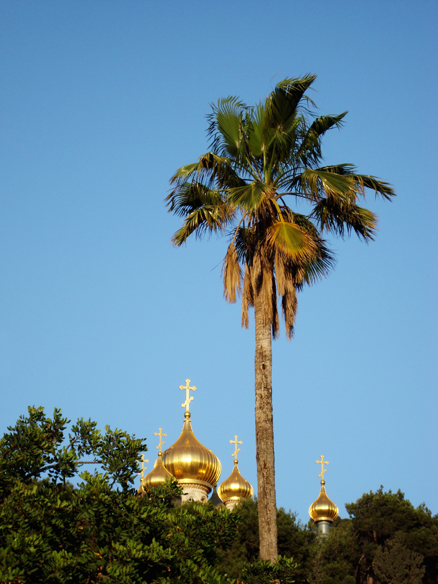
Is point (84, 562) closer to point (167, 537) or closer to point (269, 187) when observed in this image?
point (167, 537)

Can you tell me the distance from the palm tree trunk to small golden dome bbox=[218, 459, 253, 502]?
28.4 metres

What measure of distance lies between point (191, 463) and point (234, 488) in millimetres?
5193

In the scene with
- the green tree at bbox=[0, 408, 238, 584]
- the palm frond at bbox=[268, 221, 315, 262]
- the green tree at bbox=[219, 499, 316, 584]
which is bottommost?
the green tree at bbox=[0, 408, 238, 584]

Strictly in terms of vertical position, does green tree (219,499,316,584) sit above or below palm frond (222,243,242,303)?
below

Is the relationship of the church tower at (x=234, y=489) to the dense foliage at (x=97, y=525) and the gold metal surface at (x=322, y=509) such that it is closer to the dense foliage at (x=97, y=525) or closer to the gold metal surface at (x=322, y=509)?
the gold metal surface at (x=322, y=509)

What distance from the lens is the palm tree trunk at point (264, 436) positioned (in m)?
11.3

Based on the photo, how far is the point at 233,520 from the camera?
33.3 feet

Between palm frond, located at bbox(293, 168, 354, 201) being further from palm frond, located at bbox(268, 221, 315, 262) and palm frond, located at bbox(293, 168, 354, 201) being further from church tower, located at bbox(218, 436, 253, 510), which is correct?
church tower, located at bbox(218, 436, 253, 510)

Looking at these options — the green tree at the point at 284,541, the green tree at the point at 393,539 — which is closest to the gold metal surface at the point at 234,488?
the green tree at the point at 393,539

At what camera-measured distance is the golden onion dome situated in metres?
35.8

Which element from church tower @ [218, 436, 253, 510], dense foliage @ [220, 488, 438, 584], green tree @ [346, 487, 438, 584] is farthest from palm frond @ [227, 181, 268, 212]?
church tower @ [218, 436, 253, 510]

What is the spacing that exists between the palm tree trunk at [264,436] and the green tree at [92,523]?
109 centimetres

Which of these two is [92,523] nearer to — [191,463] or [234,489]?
[191,463]

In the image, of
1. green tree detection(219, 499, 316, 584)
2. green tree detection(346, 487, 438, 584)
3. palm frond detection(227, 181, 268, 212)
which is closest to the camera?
palm frond detection(227, 181, 268, 212)
